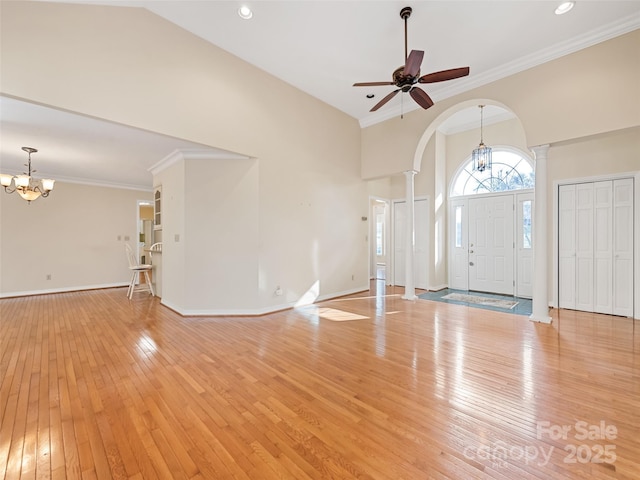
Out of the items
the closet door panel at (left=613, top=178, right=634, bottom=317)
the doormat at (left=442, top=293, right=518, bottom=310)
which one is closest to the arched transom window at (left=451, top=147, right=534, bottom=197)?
the closet door panel at (left=613, top=178, right=634, bottom=317)

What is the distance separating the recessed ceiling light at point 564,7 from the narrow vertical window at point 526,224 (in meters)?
3.49

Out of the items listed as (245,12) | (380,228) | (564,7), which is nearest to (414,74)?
(564,7)

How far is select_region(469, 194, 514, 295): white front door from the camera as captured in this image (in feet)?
19.4

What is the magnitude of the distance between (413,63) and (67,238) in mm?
8218

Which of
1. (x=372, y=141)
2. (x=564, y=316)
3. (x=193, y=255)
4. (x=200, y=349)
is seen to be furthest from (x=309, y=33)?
(x=564, y=316)

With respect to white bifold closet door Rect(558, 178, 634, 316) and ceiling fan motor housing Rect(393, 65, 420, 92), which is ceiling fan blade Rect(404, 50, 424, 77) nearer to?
ceiling fan motor housing Rect(393, 65, 420, 92)

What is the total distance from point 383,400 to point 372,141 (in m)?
5.41

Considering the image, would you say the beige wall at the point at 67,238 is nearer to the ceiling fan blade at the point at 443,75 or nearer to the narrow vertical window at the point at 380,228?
the ceiling fan blade at the point at 443,75

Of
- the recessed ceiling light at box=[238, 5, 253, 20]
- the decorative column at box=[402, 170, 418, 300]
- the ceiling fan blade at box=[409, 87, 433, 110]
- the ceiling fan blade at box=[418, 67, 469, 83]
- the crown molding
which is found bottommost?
the decorative column at box=[402, 170, 418, 300]

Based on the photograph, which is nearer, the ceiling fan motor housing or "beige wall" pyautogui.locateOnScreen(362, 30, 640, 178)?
the ceiling fan motor housing

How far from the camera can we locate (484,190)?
6.30m

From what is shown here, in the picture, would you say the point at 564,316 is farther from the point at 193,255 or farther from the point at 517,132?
the point at 193,255

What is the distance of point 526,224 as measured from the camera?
18.7 feet

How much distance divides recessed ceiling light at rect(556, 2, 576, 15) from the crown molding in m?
0.67
